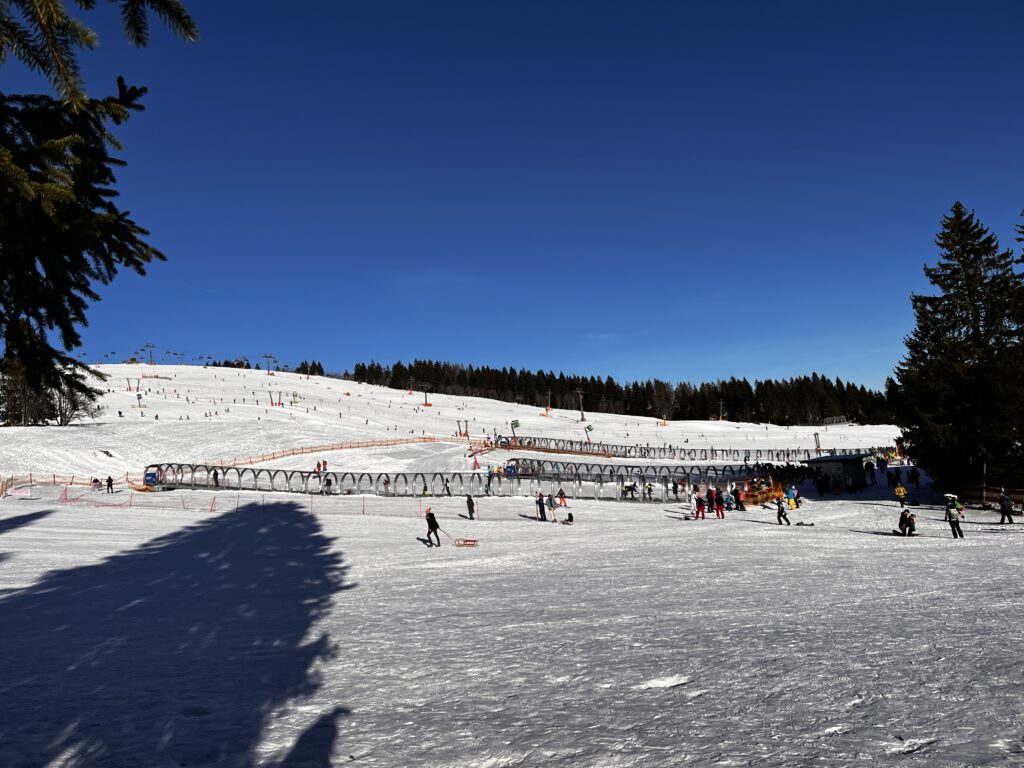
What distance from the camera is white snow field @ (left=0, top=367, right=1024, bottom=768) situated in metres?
5.97

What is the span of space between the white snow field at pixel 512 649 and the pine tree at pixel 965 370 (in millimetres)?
9207

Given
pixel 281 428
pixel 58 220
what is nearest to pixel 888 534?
pixel 58 220

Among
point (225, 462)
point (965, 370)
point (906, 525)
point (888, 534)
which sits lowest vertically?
point (888, 534)

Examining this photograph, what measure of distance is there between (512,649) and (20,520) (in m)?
25.6

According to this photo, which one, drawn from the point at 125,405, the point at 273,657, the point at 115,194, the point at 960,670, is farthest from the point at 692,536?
the point at 125,405

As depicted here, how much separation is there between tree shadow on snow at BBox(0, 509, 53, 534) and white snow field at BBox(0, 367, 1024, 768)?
0.91 feet

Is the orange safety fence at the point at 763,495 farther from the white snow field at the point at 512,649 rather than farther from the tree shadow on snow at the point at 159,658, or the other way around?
the tree shadow on snow at the point at 159,658

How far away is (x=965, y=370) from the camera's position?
1255 inches

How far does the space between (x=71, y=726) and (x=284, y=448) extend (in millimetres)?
53511

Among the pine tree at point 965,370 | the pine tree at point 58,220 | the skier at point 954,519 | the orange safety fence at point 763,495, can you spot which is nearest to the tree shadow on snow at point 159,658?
the pine tree at point 58,220

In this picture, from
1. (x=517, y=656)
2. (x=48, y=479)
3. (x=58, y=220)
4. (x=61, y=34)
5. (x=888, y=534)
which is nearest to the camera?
(x=61, y=34)

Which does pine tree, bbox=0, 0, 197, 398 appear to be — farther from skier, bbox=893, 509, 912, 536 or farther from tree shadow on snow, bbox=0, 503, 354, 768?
skier, bbox=893, 509, 912, 536

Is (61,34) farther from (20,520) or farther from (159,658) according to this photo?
(20,520)

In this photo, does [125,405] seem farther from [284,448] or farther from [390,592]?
[390,592]
